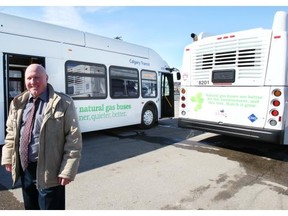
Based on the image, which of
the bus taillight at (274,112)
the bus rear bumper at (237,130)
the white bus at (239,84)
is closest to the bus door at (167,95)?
the white bus at (239,84)

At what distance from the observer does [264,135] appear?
555 cm

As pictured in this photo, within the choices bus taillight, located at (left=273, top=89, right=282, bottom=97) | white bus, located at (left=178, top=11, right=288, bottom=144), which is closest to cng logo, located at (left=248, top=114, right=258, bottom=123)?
white bus, located at (left=178, top=11, right=288, bottom=144)

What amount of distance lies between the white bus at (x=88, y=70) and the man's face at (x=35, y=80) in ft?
12.9

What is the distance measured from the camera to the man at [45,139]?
7.65 ft

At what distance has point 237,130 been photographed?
19.6 ft

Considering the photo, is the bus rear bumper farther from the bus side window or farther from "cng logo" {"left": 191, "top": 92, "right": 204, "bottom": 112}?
the bus side window

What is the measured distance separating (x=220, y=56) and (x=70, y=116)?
190 inches

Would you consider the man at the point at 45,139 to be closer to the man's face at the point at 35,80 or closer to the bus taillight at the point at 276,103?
the man's face at the point at 35,80

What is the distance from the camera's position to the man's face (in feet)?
7.68

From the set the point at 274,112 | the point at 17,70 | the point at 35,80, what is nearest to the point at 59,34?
the point at 17,70

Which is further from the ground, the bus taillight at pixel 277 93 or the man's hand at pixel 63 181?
the bus taillight at pixel 277 93

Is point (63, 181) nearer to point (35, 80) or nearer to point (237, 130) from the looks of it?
point (35, 80)

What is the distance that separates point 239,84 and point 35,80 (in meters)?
4.79
